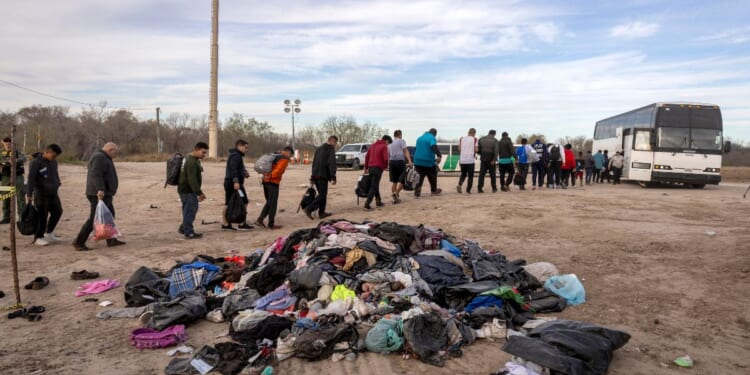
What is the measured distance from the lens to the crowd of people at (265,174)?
28.1ft

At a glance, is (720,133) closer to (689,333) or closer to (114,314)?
(689,333)

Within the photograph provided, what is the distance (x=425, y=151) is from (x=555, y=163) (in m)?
6.38

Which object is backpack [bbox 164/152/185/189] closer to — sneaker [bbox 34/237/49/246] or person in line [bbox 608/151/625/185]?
sneaker [bbox 34/237/49/246]

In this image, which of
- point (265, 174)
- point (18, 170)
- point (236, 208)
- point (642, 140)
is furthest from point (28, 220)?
point (642, 140)

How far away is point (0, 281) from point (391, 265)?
16.8ft

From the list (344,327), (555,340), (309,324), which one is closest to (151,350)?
(309,324)

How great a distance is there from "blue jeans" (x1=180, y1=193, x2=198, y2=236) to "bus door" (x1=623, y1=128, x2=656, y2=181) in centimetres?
1669

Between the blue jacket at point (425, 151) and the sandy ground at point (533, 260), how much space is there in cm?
108

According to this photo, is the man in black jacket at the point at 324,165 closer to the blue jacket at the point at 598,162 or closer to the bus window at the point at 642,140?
the bus window at the point at 642,140

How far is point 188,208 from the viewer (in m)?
9.52

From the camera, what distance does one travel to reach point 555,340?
4.09 m

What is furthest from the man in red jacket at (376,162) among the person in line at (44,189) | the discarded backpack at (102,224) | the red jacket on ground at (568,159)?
the red jacket on ground at (568,159)

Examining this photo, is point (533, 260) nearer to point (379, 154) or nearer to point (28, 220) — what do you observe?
point (379, 154)

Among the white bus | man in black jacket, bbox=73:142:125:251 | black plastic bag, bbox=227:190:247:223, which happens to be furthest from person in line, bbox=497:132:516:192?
man in black jacket, bbox=73:142:125:251
